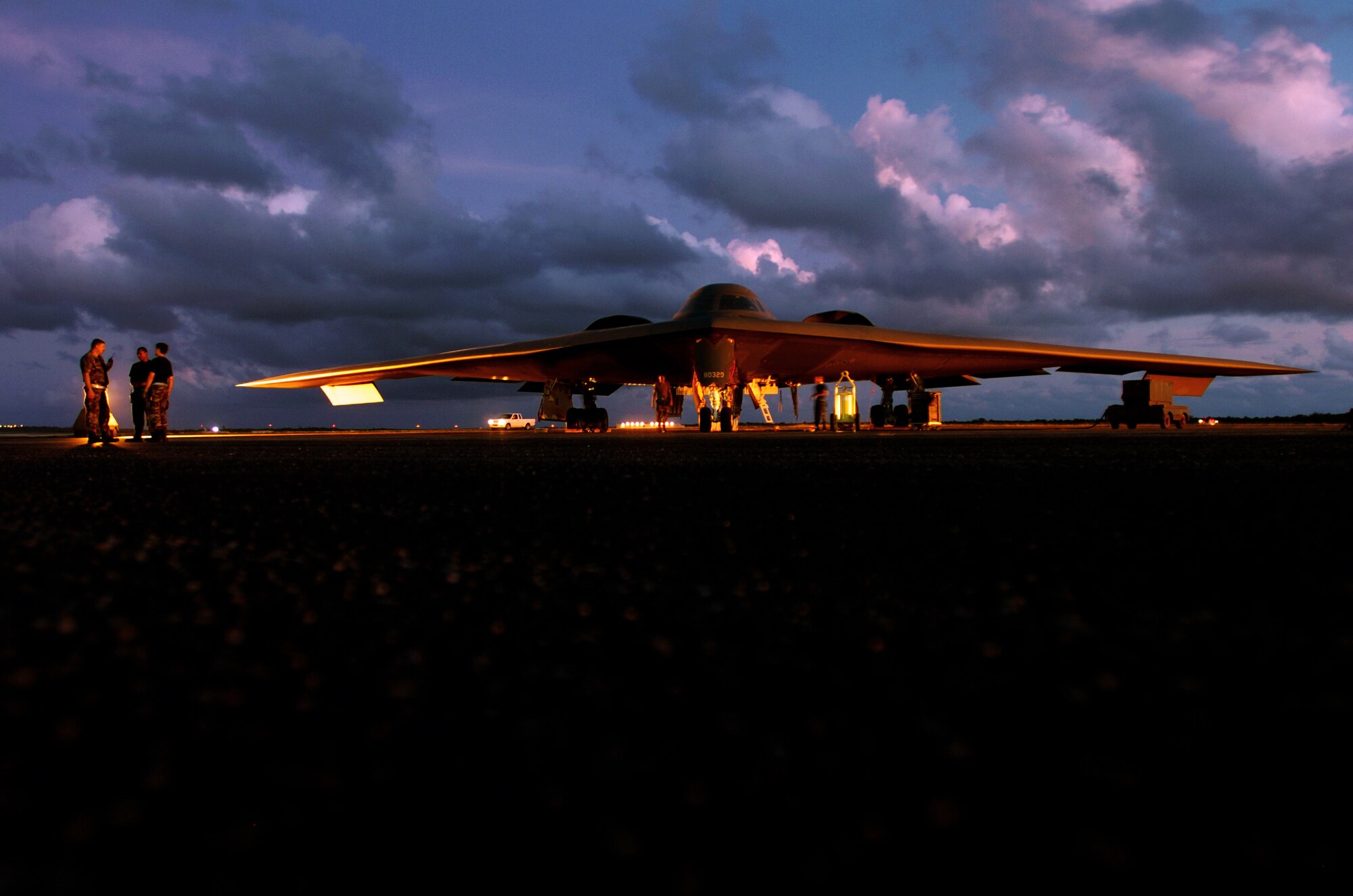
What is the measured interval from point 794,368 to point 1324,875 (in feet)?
66.1

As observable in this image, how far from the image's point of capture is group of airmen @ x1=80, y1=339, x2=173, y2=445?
29.5 ft

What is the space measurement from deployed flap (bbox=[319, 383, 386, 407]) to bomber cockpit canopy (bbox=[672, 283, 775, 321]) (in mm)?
8393

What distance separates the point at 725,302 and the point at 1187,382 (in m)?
12.3

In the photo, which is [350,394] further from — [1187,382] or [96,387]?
[1187,382]

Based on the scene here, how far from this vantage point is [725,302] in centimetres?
1931

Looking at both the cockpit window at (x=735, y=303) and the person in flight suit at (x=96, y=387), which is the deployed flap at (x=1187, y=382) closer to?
the cockpit window at (x=735, y=303)

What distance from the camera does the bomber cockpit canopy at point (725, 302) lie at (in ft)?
62.8

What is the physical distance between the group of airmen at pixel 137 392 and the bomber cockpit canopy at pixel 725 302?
38.9 ft

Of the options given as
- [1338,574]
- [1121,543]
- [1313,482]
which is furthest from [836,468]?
[1338,574]

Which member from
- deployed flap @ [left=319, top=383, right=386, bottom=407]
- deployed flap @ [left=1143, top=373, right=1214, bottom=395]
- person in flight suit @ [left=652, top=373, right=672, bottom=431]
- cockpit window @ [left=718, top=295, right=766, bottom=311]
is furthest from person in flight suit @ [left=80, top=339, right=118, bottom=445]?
deployed flap @ [left=1143, top=373, right=1214, bottom=395]

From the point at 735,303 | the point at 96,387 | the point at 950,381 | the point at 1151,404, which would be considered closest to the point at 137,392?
the point at 96,387

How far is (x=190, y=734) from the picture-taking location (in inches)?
21.5

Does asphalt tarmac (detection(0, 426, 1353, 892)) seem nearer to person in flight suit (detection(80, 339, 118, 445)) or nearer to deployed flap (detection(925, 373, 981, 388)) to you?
person in flight suit (detection(80, 339, 118, 445))

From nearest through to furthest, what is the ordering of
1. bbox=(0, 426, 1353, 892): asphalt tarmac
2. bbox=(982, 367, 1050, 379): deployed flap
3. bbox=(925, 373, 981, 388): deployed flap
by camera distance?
1. bbox=(0, 426, 1353, 892): asphalt tarmac
2. bbox=(982, 367, 1050, 379): deployed flap
3. bbox=(925, 373, 981, 388): deployed flap
